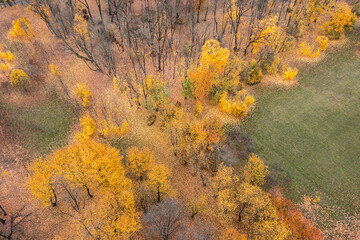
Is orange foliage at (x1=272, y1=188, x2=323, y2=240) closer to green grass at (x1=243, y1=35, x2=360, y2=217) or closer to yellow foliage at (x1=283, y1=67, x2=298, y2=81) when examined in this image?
green grass at (x1=243, y1=35, x2=360, y2=217)

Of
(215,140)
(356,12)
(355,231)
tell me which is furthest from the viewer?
(356,12)

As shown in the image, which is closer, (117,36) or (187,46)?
(187,46)

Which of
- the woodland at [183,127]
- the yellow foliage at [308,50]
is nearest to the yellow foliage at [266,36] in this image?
the woodland at [183,127]

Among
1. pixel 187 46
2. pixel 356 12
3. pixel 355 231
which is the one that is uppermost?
pixel 356 12

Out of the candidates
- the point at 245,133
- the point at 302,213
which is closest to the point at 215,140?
the point at 245,133

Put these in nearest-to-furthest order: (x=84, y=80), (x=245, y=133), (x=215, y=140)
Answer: (x=215, y=140)
(x=245, y=133)
(x=84, y=80)

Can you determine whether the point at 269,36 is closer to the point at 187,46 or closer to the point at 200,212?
the point at 187,46
